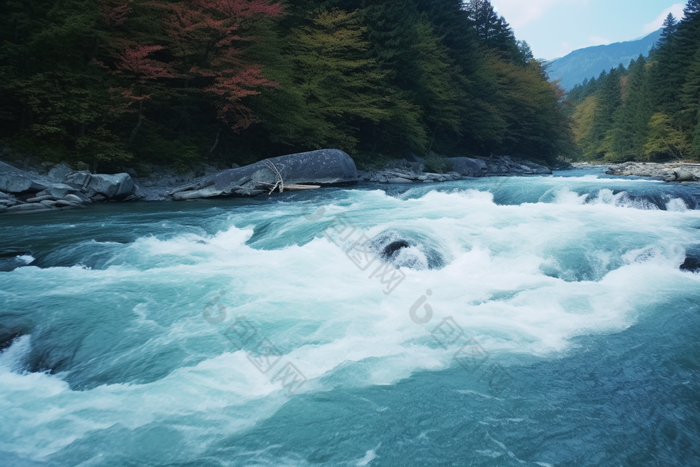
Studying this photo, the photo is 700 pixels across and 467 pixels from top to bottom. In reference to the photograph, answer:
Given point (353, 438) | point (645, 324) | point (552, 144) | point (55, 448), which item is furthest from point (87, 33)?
point (552, 144)

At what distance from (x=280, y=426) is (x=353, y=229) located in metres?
5.51

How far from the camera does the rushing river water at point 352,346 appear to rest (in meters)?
2.98

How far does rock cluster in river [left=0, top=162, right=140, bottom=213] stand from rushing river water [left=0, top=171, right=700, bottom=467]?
2630mm

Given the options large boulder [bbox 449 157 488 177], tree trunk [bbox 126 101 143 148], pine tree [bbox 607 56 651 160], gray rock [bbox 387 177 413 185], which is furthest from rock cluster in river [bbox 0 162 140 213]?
pine tree [bbox 607 56 651 160]

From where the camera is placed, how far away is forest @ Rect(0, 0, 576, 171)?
41.0 ft

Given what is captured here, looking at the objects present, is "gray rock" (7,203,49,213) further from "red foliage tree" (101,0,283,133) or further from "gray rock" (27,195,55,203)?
"red foliage tree" (101,0,283,133)

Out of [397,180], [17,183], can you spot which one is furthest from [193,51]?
[397,180]

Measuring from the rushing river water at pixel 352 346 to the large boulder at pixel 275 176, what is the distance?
552cm

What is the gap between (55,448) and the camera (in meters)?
2.87

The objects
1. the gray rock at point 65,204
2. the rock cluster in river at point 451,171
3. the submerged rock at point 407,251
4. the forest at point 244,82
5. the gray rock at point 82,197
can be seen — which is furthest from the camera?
the rock cluster in river at point 451,171

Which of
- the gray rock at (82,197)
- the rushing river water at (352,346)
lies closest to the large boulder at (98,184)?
the gray rock at (82,197)

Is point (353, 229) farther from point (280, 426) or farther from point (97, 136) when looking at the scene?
point (97, 136)

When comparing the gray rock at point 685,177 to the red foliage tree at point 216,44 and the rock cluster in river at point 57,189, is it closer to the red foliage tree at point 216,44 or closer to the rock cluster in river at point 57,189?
the red foliage tree at point 216,44

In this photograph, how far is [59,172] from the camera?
12.4m
